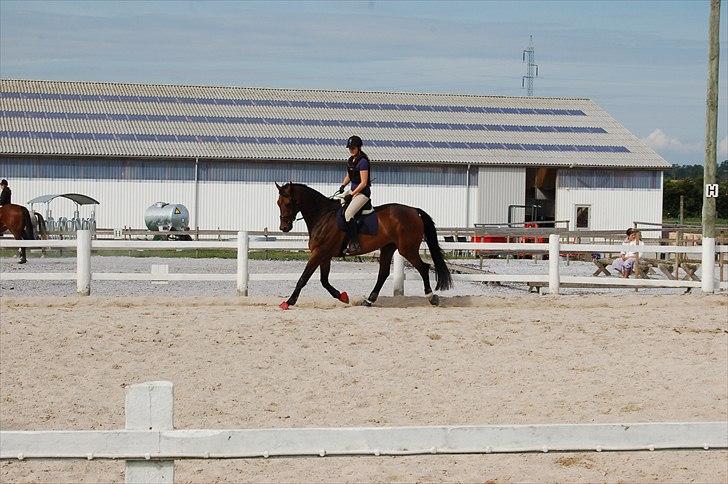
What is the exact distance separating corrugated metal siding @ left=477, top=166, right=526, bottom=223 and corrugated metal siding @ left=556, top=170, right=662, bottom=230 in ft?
5.28

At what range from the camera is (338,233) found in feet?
53.1

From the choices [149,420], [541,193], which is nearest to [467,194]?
[541,193]

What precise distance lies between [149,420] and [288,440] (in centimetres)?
54

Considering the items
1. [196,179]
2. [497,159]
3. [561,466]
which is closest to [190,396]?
[561,466]

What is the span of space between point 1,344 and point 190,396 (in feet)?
9.03

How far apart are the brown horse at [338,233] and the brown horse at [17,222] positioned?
1213cm

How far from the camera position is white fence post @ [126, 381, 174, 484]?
437 centimetres

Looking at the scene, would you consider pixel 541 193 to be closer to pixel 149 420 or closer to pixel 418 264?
pixel 418 264

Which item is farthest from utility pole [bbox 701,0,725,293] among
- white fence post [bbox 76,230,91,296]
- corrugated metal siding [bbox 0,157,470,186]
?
corrugated metal siding [bbox 0,157,470,186]

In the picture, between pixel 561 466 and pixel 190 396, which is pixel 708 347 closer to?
pixel 561 466

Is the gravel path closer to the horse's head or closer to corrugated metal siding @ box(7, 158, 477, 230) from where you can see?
the horse's head

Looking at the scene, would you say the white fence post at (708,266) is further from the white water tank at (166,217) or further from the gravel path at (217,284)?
the white water tank at (166,217)

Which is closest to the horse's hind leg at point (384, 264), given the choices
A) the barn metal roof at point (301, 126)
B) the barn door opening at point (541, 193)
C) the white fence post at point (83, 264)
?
the white fence post at point (83, 264)

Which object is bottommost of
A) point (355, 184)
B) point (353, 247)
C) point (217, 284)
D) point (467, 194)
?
point (217, 284)
